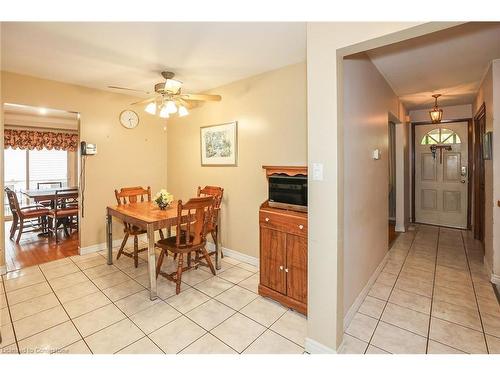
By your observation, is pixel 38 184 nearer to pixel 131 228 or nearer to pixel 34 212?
pixel 34 212

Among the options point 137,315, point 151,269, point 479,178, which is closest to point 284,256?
point 151,269

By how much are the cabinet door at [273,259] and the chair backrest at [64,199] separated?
12.6 feet

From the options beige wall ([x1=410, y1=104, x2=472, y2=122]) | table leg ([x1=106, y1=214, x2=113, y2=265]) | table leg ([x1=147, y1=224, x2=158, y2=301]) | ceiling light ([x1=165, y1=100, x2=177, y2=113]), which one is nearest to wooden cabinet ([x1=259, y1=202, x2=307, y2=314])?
table leg ([x1=147, y1=224, x2=158, y2=301])

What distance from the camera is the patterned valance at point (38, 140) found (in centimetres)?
545

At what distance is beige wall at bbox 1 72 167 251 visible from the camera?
3.25 meters

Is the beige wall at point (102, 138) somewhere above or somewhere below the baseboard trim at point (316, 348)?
above

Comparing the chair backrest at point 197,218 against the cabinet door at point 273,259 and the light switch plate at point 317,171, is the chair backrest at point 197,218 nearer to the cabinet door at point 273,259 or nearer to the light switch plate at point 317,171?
the cabinet door at point 273,259

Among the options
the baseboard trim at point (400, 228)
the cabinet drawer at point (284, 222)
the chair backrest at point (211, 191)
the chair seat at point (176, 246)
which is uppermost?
the chair backrest at point (211, 191)

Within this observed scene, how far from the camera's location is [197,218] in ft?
8.69

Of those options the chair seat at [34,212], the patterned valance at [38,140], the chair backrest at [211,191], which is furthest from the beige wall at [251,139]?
the patterned valance at [38,140]

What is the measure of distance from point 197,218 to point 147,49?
1721 millimetres

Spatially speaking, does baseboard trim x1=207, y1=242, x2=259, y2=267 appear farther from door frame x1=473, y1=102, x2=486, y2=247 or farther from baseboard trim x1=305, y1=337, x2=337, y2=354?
door frame x1=473, y1=102, x2=486, y2=247

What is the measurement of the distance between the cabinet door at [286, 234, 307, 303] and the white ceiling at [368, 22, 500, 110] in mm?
1921

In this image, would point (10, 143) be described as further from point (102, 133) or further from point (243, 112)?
point (243, 112)
